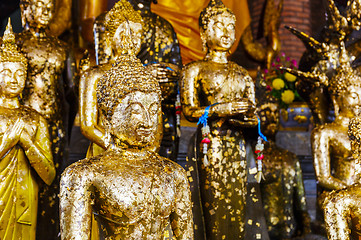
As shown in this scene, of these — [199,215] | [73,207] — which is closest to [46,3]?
[199,215]

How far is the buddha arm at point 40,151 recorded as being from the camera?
10.9 ft

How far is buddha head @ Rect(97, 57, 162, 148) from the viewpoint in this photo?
2369 millimetres

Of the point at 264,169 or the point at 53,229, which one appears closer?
the point at 53,229

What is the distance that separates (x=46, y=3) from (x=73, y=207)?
2093 millimetres

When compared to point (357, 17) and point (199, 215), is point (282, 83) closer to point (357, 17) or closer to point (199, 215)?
point (357, 17)

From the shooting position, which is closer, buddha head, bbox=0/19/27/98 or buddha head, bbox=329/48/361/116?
buddha head, bbox=0/19/27/98

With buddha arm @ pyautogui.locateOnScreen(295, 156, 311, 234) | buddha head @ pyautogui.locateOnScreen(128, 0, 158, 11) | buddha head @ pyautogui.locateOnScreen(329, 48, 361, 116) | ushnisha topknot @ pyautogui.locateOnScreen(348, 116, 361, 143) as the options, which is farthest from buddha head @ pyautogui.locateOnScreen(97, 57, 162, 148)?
buddha arm @ pyautogui.locateOnScreen(295, 156, 311, 234)

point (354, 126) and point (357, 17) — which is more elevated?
point (357, 17)

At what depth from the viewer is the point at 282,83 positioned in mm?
5105

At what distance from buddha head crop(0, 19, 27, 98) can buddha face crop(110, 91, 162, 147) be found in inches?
47.2

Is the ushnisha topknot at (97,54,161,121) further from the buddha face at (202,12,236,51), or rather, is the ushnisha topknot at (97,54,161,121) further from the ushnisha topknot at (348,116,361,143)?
the buddha face at (202,12,236,51)

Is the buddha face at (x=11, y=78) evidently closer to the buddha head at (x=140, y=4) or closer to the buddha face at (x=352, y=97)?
the buddha head at (x=140, y=4)

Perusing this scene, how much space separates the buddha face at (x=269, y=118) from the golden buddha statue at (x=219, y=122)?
0.83 meters

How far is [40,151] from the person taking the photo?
3352 millimetres
